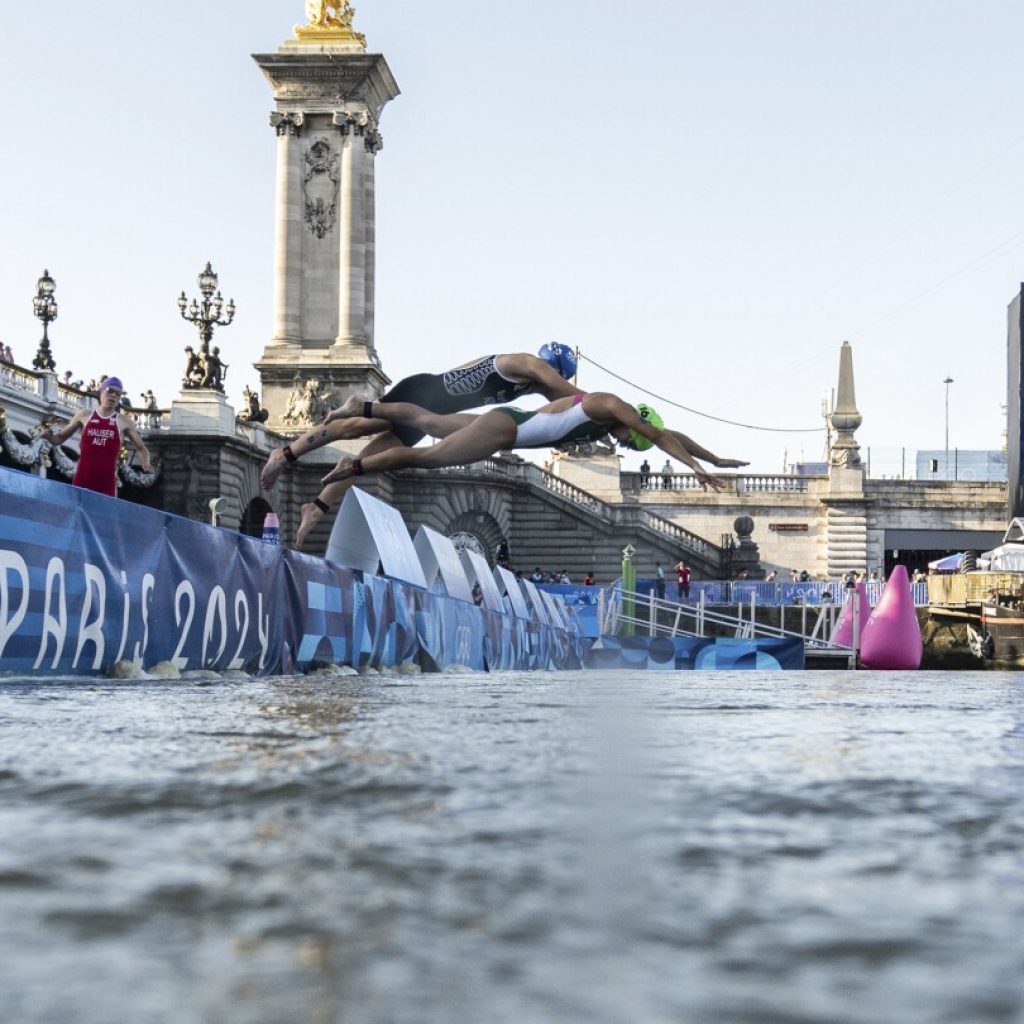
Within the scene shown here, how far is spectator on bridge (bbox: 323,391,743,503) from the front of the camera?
1109cm

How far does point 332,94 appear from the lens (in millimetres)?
49625

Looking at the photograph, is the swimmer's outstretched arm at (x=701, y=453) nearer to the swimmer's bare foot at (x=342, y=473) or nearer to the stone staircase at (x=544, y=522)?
the swimmer's bare foot at (x=342, y=473)

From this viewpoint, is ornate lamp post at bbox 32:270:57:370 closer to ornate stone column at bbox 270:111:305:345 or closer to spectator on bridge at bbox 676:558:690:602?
ornate stone column at bbox 270:111:305:345

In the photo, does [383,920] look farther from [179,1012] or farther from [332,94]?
[332,94]

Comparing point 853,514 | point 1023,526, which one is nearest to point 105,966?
point 1023,526

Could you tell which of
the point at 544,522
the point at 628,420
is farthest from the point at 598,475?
the point at 628,420

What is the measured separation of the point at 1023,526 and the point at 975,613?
5520mm

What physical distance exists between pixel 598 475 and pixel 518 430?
41697mm

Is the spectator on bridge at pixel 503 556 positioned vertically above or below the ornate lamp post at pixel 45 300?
below

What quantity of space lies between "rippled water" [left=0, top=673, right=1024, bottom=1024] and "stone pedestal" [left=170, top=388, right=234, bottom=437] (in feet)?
132

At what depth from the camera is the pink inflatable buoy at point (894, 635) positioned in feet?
87.6

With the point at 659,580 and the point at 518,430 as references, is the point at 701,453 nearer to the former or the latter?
the point at 518,430

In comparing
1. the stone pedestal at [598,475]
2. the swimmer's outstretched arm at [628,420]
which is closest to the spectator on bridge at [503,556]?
the stone pedestal at [598,475]

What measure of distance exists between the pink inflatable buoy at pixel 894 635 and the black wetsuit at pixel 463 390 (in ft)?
51.1
